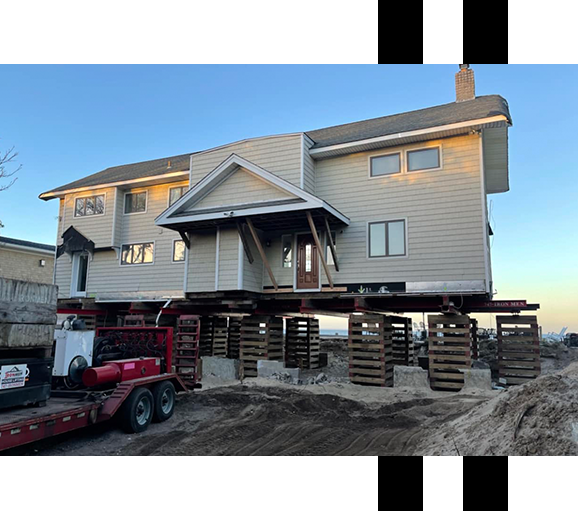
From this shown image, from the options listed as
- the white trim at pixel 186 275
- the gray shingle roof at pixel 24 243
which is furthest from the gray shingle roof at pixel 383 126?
the gray shingle roof at pixel 24 243

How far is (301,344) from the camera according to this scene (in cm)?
2069

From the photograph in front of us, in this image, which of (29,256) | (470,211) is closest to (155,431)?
(470,211)

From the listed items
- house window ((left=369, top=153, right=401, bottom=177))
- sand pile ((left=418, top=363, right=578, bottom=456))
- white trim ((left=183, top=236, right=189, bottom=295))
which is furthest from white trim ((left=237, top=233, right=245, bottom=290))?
sand pile ((left=418, top=363, right=578, bottom=456))

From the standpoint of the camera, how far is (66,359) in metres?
8.99

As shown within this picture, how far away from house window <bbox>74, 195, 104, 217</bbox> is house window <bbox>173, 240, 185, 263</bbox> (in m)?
4.45

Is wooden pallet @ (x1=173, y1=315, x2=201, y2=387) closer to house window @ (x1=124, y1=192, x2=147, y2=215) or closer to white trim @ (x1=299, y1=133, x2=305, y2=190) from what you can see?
white trim @ (x1=299, y1=133, x2=305, y2=190)

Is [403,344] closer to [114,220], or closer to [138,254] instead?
[138,254]

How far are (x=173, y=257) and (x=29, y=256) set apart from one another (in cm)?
1509

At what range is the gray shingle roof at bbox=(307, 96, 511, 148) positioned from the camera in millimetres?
14681

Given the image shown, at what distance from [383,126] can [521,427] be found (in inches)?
505

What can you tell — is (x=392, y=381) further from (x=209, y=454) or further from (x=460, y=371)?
(x=209, y=454)

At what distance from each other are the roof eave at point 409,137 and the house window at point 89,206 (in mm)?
10660

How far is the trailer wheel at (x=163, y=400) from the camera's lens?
9.77 meters

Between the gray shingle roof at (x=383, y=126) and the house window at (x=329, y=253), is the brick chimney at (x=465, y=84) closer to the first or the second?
the gray shingle roof at (x=383, y=126)
